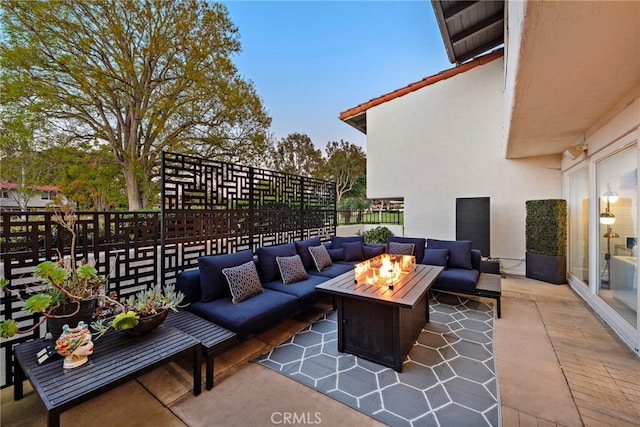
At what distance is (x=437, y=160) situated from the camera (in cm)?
676

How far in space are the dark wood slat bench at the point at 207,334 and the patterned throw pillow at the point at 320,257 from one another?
2.10m

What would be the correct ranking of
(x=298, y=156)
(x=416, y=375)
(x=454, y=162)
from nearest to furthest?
(x=416, y=375)
(x=454, y=162)
(x=298, y=156)

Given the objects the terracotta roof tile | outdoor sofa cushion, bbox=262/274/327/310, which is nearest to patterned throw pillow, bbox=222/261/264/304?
outdoor sofa cushion, bbox=262/274/327/310

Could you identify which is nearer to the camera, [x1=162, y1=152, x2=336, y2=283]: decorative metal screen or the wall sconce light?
[x1=162, y1=152, x2=336, y2=283]: decorative metal screen

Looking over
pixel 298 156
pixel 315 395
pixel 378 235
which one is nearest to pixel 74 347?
pixel 315 395

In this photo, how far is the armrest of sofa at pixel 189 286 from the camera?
9.47 ft

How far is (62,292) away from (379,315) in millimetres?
2717

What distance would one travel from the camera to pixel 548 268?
513 cm

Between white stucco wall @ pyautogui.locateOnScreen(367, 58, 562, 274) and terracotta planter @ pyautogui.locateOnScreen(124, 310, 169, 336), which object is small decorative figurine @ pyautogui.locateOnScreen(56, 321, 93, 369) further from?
white stucco wall @ pyautogui.locateOnScreen(367, 58, 562, 274)

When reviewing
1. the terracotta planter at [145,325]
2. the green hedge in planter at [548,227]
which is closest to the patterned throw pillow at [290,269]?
the terracotta planter at [145,325]

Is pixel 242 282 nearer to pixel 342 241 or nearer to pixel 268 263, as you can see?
pixel 268 263

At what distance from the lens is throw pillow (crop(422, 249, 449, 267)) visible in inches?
171

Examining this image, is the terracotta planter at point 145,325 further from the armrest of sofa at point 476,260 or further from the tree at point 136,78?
the tree at point 136,78

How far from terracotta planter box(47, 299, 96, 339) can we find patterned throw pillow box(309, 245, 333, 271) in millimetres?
2889
